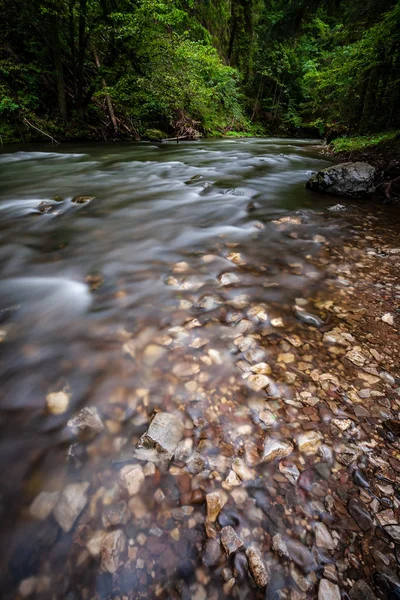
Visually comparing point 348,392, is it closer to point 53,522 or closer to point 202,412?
point 202,412

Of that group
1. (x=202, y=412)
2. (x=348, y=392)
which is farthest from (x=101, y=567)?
(x=348, y=392)

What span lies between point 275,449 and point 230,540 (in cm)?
35

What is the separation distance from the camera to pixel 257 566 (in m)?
0.84

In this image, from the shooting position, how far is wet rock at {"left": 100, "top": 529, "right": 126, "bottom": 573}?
→ 2.72 ft

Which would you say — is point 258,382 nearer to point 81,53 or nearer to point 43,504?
point 43,504

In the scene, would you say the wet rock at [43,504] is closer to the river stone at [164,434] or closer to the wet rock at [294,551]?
the river stone at [164,434]

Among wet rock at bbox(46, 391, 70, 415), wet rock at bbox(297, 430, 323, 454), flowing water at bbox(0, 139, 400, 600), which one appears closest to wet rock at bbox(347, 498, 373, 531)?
flowing water at bbox(0, 139, 400, 600)

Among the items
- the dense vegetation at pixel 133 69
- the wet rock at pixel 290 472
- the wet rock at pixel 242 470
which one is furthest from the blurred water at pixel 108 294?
the dense vegetation at pixel 133 69

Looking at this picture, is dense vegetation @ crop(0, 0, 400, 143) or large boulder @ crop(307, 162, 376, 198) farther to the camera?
dense vegetation @ crop(0, 0, 400, 143)

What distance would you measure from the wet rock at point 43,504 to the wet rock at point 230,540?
0.56m

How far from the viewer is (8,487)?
0.99m

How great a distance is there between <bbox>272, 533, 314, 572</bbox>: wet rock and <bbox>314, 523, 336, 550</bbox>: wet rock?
48mm

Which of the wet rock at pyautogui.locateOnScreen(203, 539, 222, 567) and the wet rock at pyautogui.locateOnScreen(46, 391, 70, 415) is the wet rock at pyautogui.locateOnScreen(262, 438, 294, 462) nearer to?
the wet rock at pyautogui.locateOnScreen(203, 539, 222, 567)

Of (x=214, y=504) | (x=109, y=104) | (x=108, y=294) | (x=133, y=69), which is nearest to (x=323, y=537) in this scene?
(x=214, y=504)
